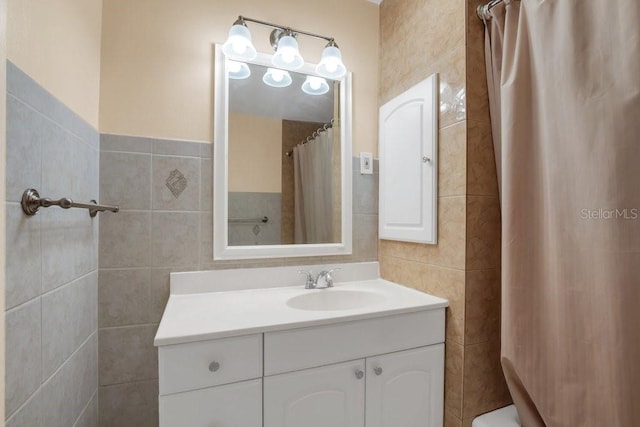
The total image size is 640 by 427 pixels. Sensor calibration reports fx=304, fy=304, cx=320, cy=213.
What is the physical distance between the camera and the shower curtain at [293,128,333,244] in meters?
1.57

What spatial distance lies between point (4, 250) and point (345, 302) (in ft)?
3.97

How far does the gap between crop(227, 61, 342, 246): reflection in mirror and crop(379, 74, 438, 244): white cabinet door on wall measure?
254 mm

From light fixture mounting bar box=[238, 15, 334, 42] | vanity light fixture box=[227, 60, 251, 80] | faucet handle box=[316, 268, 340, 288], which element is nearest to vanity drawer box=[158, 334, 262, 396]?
faucet handle box=[316, 268, 340, 288]

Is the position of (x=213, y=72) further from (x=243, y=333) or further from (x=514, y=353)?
(x=514, y=353)

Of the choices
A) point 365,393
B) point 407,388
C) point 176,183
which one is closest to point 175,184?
point 176,183

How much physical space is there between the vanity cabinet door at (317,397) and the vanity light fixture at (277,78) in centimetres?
130

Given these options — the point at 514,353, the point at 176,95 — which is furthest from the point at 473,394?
the point at 176,95

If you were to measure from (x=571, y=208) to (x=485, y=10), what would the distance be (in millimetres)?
831

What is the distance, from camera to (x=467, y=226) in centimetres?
118

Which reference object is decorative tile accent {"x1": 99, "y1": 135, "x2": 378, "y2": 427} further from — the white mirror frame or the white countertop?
the white countertop

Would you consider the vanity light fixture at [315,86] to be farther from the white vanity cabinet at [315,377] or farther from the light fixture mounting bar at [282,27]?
the white vanity cabinet at [315,377]

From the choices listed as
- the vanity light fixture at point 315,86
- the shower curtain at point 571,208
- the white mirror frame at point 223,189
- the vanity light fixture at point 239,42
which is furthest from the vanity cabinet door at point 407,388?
the vanity light fixture at point 239,42

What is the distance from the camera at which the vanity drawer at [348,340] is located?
3.28 ft

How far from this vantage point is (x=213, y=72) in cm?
141
